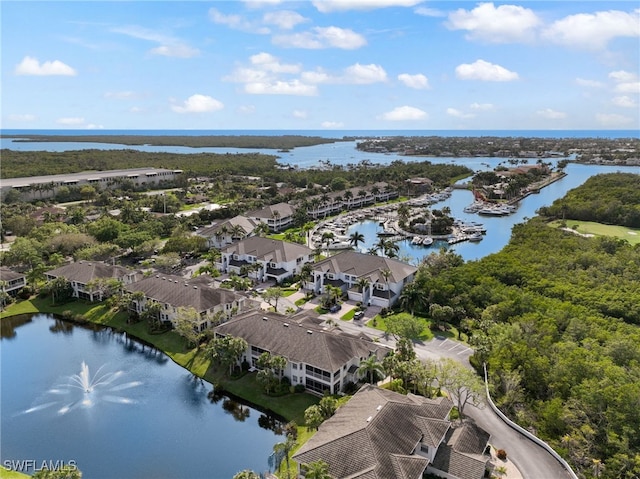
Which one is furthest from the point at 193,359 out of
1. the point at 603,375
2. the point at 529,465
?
the point at 603,375

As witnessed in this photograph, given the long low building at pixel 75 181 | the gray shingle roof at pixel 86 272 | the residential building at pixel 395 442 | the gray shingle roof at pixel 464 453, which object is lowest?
the gray shingle roof at pixel 464 453

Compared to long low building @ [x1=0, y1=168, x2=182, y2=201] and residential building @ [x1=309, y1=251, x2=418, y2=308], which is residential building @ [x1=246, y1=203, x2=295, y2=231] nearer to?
residential building @ [x1=309, y1=251, x2=418, y2=308]

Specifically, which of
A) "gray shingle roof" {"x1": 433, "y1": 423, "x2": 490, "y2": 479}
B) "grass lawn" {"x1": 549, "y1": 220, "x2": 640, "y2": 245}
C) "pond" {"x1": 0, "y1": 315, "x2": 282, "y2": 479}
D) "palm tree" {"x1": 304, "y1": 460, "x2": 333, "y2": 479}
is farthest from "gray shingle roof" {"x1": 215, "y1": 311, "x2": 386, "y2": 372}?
"grass lawn" {"x1": 549, "y1": 220, "x2": 640, "y2": 245}

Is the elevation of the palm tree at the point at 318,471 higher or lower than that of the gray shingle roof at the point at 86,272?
lower

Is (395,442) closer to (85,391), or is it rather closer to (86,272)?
(85,391)

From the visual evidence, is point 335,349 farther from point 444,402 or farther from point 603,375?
point 603,375

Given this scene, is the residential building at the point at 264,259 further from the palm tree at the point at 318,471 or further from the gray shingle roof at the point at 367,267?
the palm tree at the point at 318,471

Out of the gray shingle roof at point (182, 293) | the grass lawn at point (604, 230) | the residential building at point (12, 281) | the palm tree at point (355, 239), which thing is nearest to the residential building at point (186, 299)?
the gray shingle roof at point (182, 293)
